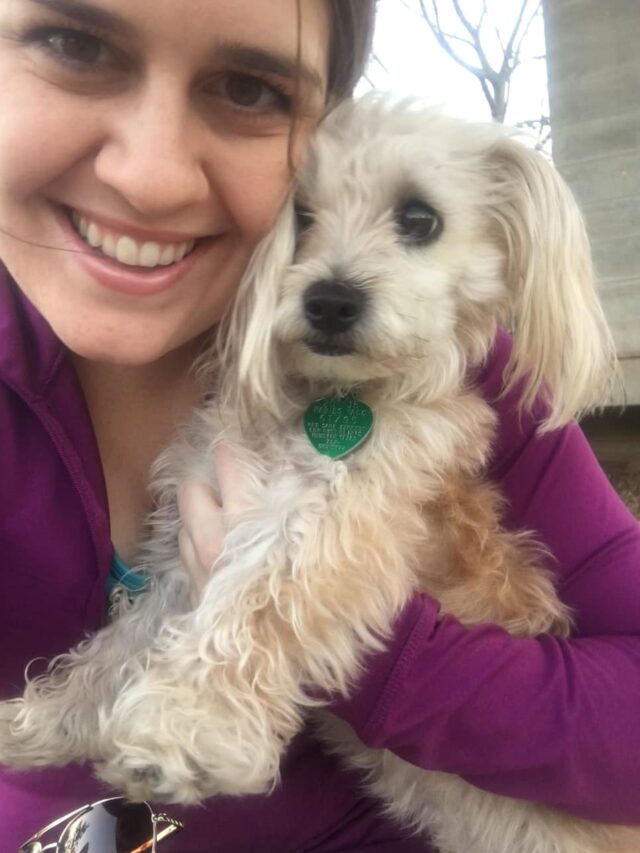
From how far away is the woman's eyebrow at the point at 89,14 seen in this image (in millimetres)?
1110

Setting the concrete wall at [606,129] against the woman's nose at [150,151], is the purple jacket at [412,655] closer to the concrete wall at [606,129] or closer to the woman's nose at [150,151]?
the woman's nose at [150,151]

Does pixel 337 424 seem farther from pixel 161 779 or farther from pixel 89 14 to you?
pixel 89 14

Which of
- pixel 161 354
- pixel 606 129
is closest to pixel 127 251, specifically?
pixel 161 354

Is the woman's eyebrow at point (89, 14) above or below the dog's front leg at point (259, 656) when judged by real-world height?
above

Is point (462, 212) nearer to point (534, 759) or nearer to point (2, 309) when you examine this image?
point (2, 309)

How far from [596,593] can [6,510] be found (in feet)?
3.66

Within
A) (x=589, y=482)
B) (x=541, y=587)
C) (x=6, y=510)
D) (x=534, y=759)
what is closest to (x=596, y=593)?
(x=541, y=587)

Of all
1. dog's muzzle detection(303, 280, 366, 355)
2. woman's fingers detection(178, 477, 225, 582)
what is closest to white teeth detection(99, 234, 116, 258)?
dog's muzzle detection(303, 280, 366, 355)

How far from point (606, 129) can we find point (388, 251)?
348 centimetres

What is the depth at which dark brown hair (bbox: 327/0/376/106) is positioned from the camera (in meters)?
1.39

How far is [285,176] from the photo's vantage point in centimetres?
147

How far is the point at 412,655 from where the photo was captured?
1.32m

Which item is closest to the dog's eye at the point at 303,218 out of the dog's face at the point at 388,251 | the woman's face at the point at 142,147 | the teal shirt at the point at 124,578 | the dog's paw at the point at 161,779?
the dog's face at the point at 388,251

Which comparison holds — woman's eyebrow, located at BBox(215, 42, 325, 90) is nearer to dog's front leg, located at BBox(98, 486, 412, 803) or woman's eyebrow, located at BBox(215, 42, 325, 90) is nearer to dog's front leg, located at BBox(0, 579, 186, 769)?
dog's front leg, located at BBox(98, 486, 412, 803)
